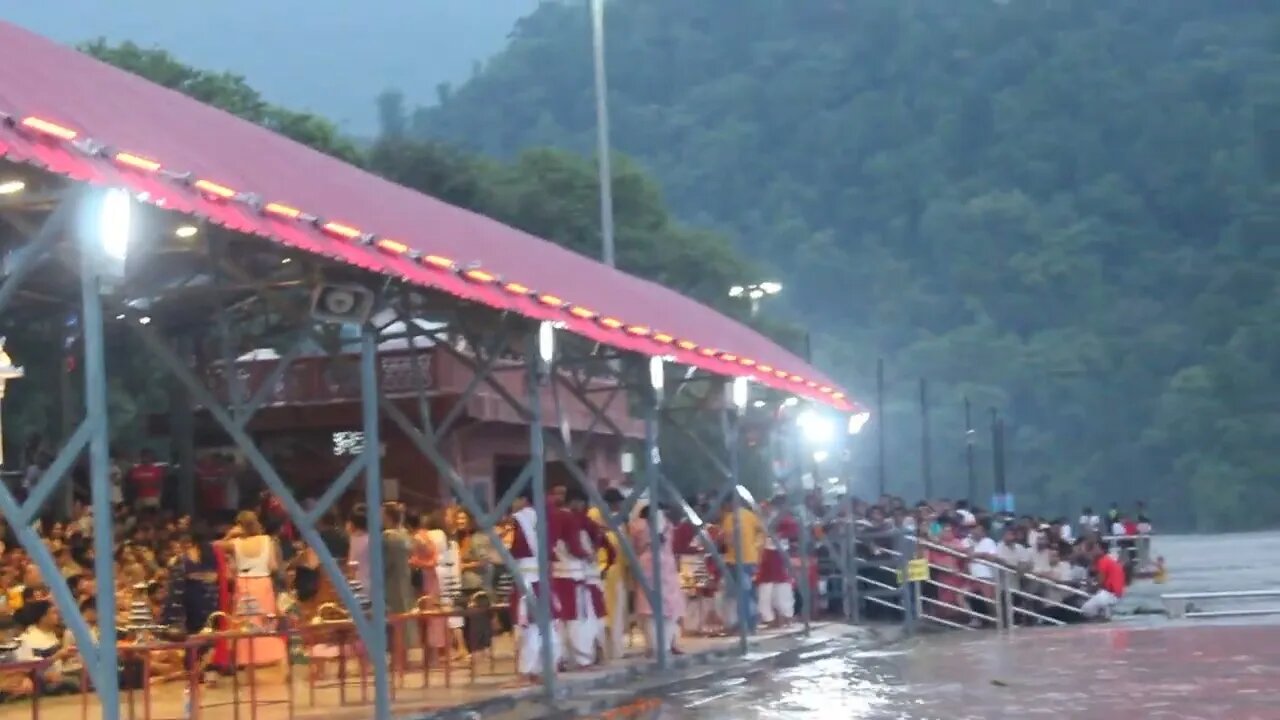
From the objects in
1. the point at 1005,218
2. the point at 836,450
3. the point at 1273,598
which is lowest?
the point at 1273,598

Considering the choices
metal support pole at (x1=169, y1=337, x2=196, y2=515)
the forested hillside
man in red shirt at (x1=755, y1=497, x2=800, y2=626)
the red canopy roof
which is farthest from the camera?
the forested hillside

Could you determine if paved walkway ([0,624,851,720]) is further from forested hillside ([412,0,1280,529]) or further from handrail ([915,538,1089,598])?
forested hillside ([412,0,1280,529])

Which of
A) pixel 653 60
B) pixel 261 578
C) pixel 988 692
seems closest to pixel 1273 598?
pixel 988 692

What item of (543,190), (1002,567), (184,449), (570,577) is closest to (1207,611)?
(1002,567)

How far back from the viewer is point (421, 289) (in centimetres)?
1416

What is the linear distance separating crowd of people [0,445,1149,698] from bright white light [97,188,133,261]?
163 cm

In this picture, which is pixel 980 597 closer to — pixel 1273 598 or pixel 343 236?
pixel 1273 598

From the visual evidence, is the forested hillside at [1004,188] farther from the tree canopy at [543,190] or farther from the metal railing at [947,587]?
the metal railing at [947,587]

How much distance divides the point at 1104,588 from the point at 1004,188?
8664 cm

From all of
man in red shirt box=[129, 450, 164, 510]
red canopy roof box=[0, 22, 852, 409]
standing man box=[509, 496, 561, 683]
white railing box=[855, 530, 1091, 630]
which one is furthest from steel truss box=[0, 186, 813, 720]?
white railing box=[855, 530, 1091, 630]

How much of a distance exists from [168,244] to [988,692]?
7.86m

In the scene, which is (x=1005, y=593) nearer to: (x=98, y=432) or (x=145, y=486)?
(x=145, y=486)

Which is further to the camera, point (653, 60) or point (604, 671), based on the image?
point (653, 60)

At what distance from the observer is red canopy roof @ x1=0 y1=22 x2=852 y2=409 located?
922 cm
